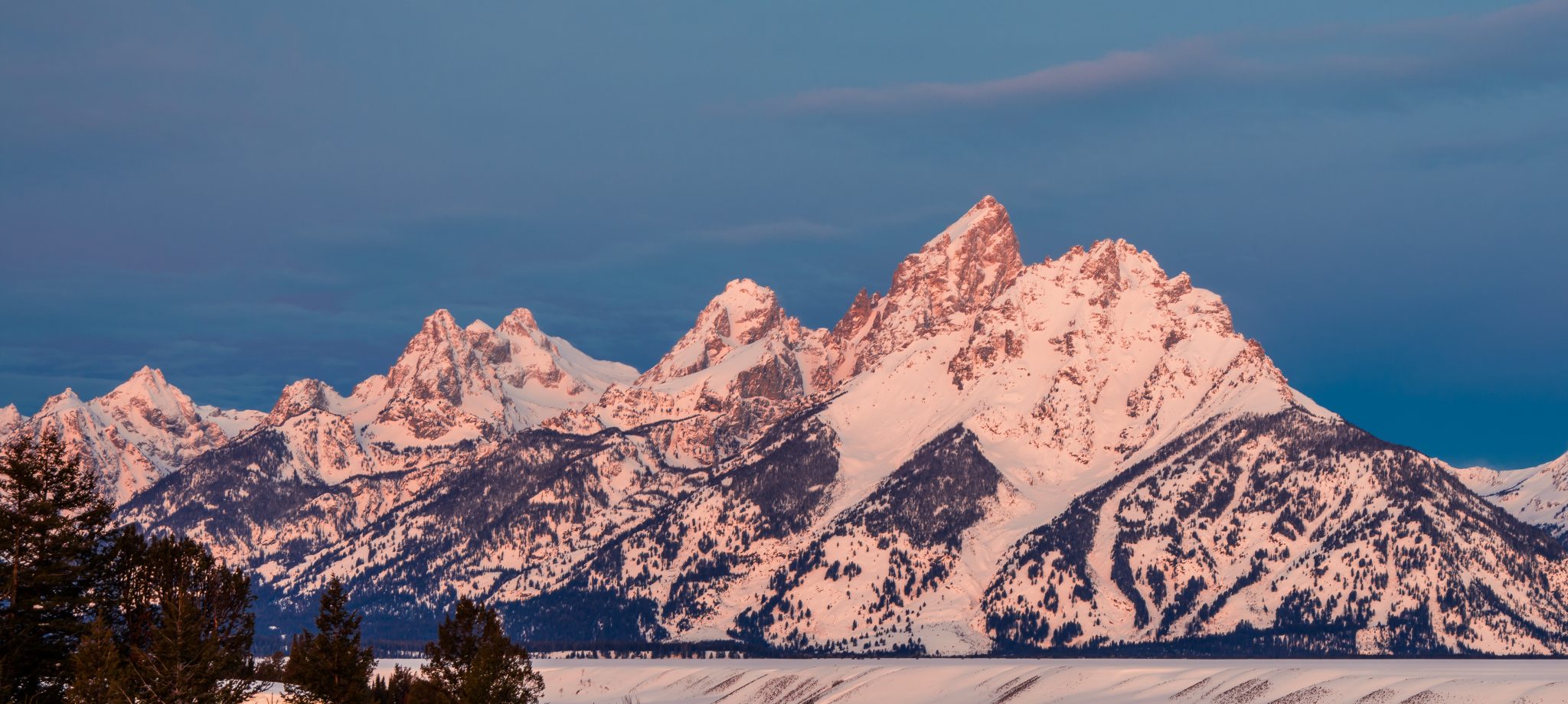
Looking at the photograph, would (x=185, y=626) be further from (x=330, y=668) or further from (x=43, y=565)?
(x=330, y=668)

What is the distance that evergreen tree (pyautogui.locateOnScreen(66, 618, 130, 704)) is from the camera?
102625 millimetres

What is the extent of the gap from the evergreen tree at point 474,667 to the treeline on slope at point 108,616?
0.97 meters

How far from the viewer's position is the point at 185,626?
11531cm

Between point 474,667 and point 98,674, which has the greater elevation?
point 474,667

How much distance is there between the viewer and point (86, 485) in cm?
12594

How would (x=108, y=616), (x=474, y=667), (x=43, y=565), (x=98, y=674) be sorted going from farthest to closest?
(x=474, y=667), (x=108, y=616), (x=43, y=565), (x=98, y=674)

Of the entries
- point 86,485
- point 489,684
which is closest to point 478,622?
point 489,684

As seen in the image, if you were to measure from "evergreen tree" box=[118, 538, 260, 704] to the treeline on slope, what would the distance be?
5.2 inches

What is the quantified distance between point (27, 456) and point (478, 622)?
232 feet

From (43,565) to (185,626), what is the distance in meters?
10.2

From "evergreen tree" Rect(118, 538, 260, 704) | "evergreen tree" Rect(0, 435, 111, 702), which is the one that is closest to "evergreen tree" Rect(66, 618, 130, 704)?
"evergreen tree" Rect(118, 538, 260, 704)

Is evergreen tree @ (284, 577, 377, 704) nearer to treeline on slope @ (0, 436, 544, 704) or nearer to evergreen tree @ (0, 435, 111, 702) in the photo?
treeline on slope @ (0, 436, 544, 704)

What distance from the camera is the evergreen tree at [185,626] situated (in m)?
109

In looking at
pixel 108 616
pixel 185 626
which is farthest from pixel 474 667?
pixel 185 626
